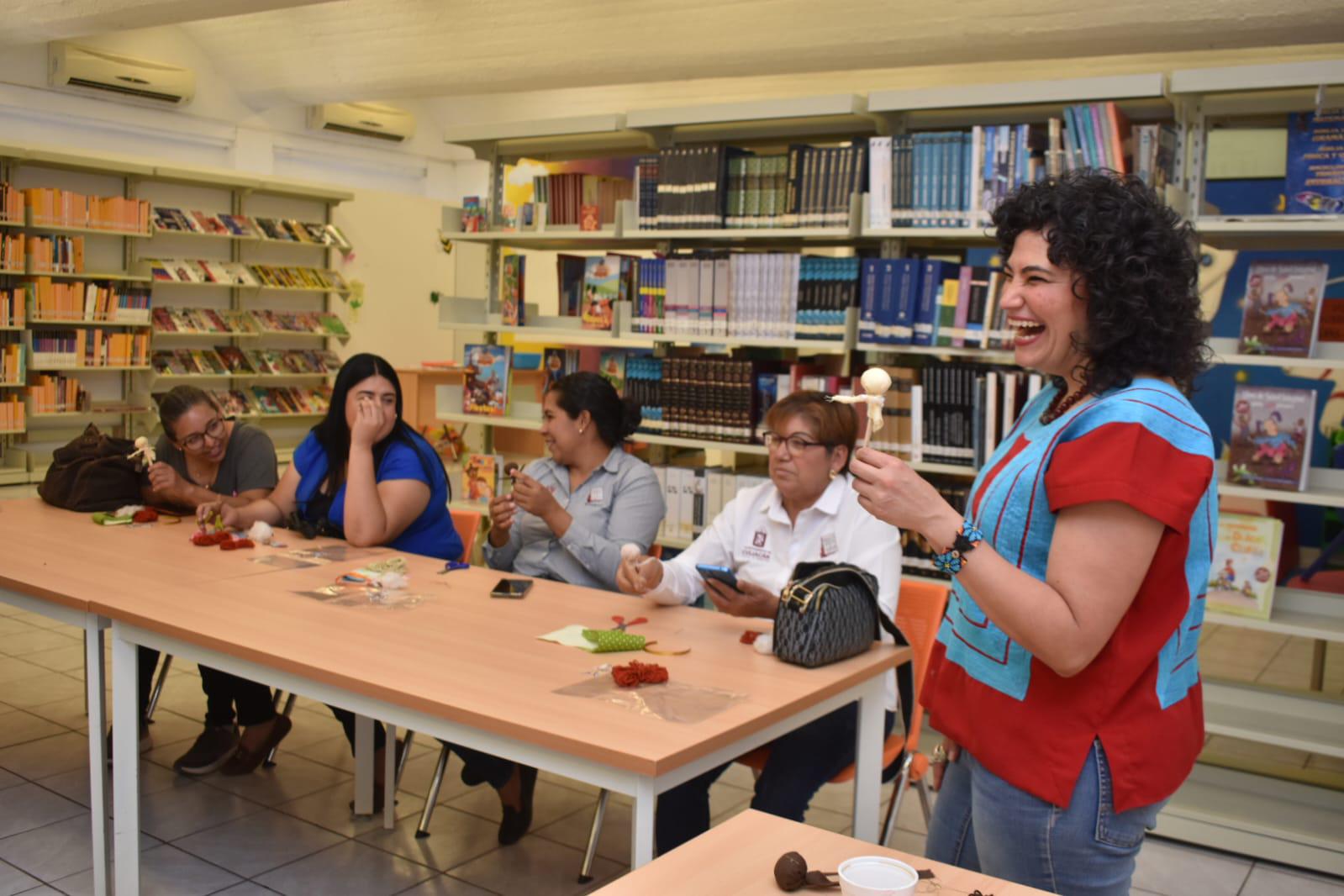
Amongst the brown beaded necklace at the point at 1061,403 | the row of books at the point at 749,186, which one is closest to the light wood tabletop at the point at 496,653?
the brown beaded necklace at the point at 1061,403

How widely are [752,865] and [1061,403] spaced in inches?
29.5

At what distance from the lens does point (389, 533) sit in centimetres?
347

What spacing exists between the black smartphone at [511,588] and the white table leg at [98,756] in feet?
3.01

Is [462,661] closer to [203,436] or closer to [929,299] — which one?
[203,436]

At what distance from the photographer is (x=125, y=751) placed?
261cm

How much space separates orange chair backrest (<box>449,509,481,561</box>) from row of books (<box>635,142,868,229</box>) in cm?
155

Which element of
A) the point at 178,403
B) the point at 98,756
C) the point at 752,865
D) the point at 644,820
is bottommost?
the point at 98,756

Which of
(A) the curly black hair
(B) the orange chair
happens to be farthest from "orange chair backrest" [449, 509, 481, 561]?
(A) the curly black hair

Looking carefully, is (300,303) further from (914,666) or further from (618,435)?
(914,666)

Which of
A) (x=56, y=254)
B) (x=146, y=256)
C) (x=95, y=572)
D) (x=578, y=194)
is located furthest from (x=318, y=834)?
(x=146, y=256)

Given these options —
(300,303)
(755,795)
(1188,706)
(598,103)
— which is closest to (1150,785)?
(1188,706)

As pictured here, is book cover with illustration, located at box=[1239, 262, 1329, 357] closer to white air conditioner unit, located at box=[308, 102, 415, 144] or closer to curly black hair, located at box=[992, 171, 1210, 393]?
curly black hair, located at box=[992, 171, 1210, 393]

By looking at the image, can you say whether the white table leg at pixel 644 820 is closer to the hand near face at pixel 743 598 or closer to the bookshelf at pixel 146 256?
the hand near face at pixel 743 598

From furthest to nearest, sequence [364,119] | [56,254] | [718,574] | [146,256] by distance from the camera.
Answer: [364,119], [146,256], [56,254], [718,574]
